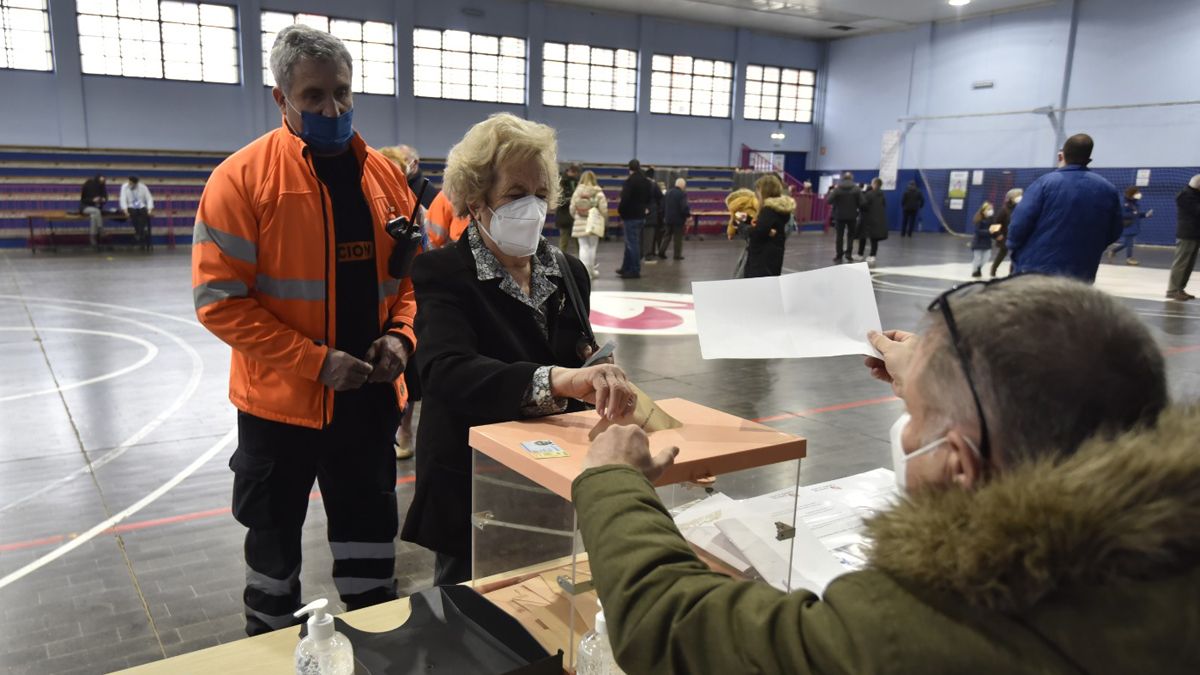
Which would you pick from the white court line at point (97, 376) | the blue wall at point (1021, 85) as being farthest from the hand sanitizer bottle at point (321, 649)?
the blue wall at point (1021, 85)

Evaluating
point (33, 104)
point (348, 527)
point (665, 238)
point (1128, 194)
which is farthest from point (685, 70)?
point (348, 527)

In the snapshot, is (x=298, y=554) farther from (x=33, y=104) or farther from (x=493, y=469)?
(x=33, y=104)

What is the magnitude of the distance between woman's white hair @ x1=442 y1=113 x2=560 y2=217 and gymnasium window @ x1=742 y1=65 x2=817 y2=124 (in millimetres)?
26596

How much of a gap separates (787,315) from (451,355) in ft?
2.42

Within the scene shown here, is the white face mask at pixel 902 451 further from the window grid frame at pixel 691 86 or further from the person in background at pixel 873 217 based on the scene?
the window grid frame at pixel 691 86

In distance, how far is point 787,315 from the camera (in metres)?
1.48

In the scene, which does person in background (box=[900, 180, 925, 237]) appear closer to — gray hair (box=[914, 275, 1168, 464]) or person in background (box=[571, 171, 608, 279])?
person in background (box=[571, 171, 608, 279])

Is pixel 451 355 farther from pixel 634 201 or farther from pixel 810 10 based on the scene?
pixel 810 10

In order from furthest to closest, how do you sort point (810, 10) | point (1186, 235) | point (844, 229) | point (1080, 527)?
point (810, 10) → point (844, 229) → point (1186, 235) → point (1080, 527)

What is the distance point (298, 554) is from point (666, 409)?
4.21 feet

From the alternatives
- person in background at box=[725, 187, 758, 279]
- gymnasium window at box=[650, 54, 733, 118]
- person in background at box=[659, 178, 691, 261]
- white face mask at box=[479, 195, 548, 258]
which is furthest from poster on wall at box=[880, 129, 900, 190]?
white face mask at box=[479, 195, 548, 258]

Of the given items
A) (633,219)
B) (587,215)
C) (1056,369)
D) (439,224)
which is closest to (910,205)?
(633,219)

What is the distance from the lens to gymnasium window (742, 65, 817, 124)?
27359mm

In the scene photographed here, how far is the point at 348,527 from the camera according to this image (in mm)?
2363
